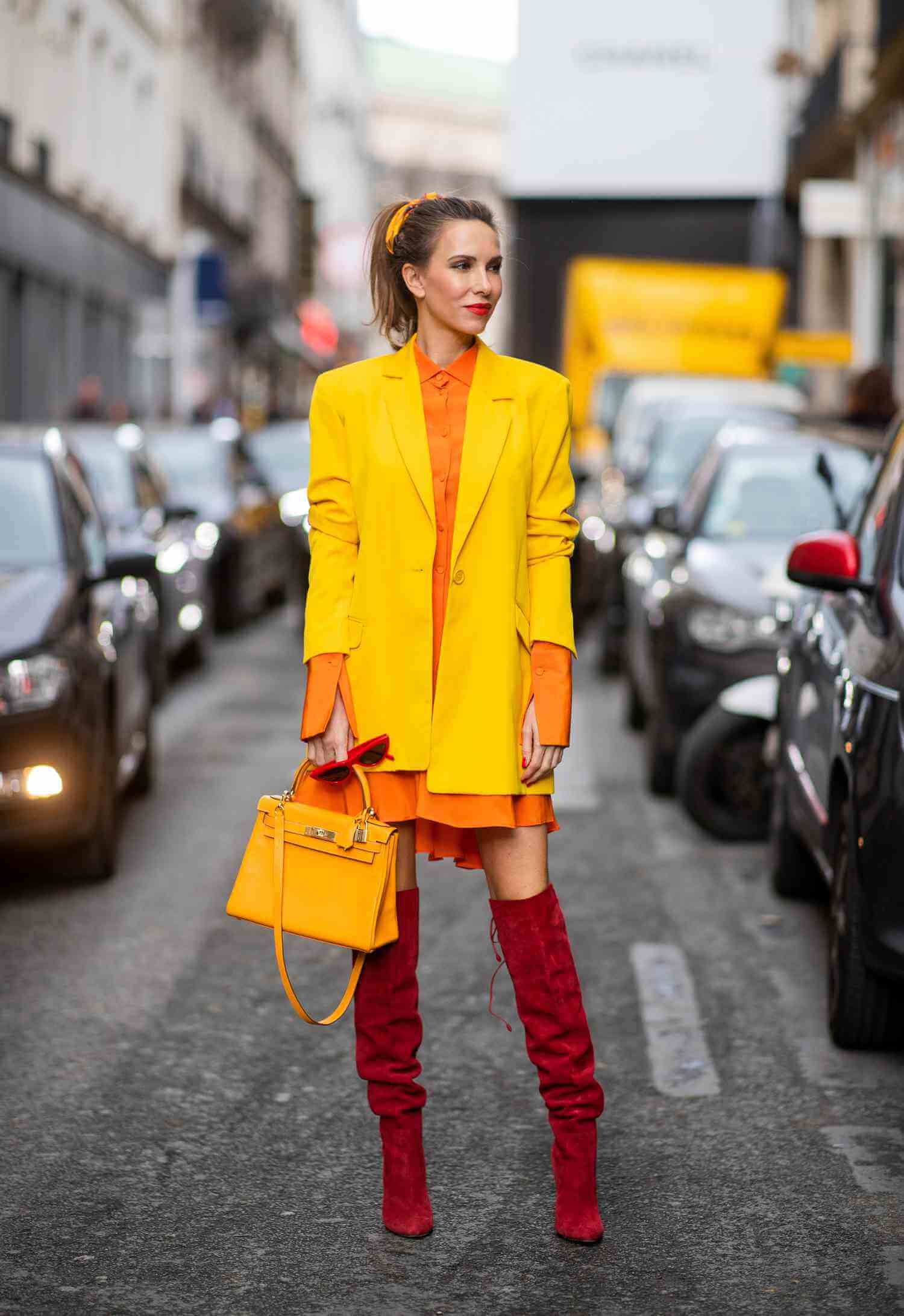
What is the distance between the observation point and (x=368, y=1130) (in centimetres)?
502

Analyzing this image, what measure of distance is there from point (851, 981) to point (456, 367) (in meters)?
2.11

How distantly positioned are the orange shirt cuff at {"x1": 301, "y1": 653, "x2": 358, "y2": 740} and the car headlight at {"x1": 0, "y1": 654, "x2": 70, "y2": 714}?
3217mm

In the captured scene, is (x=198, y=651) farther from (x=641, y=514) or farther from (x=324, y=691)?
(x=324, y=691)

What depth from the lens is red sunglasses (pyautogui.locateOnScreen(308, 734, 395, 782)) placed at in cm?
411

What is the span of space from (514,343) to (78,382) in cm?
920

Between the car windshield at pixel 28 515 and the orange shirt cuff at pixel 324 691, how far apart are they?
4.28 metres

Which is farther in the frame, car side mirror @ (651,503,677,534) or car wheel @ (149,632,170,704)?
car side mirror @ (651,503,677,534)

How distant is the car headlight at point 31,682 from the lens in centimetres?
719

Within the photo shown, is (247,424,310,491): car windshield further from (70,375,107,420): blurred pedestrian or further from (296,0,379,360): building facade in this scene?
(296,0,379,360): building facade

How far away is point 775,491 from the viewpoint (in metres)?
9.93

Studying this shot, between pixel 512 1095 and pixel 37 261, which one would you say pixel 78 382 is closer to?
pixel 37 261

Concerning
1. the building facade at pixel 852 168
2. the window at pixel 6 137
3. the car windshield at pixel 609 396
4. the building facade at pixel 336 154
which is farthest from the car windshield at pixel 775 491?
the building facade at pixel 336 154

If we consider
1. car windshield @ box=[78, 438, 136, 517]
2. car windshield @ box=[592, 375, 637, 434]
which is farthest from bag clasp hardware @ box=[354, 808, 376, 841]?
car windshield @ box=[592, 375, 637, 434]

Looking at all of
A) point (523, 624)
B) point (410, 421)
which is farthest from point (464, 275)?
point (523, 624)
